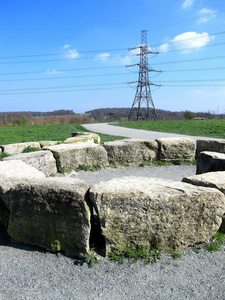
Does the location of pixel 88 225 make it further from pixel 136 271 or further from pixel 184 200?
pixel 184 200

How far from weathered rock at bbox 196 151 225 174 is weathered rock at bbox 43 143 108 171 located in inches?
98.1

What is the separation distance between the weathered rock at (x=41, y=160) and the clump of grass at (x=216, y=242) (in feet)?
13.3

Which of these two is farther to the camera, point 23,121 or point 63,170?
point 23,121

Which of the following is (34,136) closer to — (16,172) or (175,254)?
(16,172)

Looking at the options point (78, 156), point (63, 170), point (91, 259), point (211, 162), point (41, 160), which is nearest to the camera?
point (91, 259)

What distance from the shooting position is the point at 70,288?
255 cm

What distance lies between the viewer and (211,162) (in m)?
5.55

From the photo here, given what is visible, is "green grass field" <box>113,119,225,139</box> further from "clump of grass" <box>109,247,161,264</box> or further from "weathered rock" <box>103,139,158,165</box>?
"clump of grass" <box>109,247,161,264</box>

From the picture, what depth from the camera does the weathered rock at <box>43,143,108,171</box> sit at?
680cm

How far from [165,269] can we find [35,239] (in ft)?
4.87

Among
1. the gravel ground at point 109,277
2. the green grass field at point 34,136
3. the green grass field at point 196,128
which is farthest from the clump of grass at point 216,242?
the green grass field at point 196,128

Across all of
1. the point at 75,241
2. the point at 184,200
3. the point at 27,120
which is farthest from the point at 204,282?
the point at 27,120

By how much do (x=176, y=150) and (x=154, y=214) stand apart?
500 centimetres

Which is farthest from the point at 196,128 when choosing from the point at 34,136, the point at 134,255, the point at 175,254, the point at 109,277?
the point at 109,277
